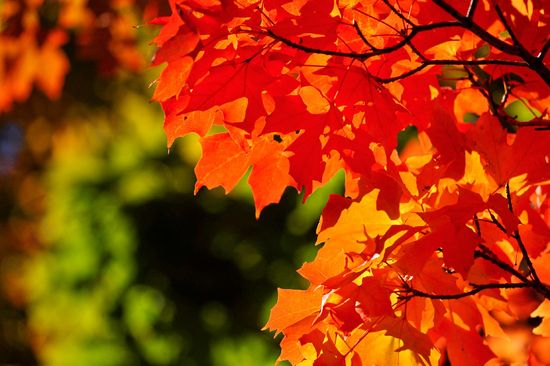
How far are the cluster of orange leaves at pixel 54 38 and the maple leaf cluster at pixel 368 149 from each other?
179 centimetres

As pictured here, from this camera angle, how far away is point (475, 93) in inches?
51.9

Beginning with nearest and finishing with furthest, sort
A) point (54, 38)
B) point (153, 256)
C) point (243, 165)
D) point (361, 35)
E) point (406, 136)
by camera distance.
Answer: point (361, 35), point (243, 165), point (54, 38), point (406, 136), point (153, 256)

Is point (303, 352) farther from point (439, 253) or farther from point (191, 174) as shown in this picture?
point (191, 174)

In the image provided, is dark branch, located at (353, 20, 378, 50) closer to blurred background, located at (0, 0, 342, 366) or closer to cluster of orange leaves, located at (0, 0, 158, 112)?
cluster of orange leaves, located at (0, 0, 158, 112)

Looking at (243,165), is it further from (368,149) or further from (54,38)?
(54,38)

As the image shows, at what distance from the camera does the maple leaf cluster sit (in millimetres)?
940

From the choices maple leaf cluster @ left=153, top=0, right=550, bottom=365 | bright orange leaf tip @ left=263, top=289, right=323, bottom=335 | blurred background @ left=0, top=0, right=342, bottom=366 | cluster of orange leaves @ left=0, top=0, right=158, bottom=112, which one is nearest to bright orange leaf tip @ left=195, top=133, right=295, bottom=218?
maple leaf cluster @ left=153, top=0, right=550, bottom=365

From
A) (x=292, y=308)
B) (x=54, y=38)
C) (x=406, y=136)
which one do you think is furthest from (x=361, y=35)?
(x=406, y=136)

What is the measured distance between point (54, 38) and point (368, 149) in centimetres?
219

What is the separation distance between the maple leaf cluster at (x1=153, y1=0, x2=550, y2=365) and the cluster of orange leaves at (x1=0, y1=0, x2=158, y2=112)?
179 centimetres

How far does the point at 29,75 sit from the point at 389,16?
2624mm

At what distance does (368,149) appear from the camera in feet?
3.43

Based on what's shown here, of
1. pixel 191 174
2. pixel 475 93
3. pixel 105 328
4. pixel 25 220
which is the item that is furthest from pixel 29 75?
pixel 25 220

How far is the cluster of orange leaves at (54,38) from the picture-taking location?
2.79 metres
